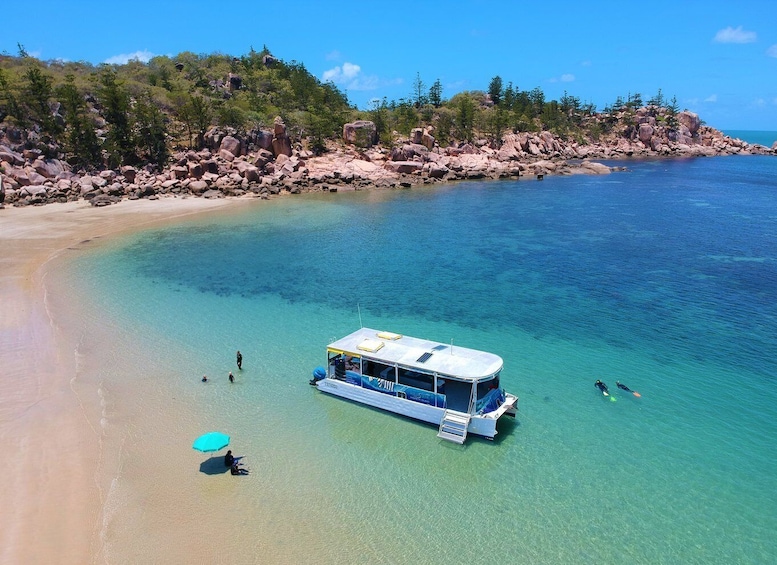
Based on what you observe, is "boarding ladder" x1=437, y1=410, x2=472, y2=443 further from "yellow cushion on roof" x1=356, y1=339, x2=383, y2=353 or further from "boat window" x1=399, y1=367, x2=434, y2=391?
"yellow cushion on roof" x1=356, y1=339, x2=383, y2=353

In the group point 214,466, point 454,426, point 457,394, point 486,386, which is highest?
point 486,386

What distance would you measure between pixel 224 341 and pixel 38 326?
12595 mm

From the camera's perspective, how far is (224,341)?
29391mm

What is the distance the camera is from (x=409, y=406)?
843 inches

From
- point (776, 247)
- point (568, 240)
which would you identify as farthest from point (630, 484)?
point (776, 247)

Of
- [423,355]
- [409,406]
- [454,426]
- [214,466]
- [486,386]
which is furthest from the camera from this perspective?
[423,355]

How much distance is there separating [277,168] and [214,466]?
3183 inches

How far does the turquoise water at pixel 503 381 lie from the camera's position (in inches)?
615

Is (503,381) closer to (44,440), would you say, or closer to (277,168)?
(44,440)

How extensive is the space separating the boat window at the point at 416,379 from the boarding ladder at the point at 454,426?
4.99ft

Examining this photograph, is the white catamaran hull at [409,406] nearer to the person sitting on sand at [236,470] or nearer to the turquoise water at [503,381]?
the turquoise water at [503,381]

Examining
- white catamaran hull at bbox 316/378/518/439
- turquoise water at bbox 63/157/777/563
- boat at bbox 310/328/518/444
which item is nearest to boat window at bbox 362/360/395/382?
boat at bbox 310/328/518/444

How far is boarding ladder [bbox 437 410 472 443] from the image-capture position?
19766mm

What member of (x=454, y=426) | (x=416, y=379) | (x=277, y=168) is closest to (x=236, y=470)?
(x=416, y=379)
